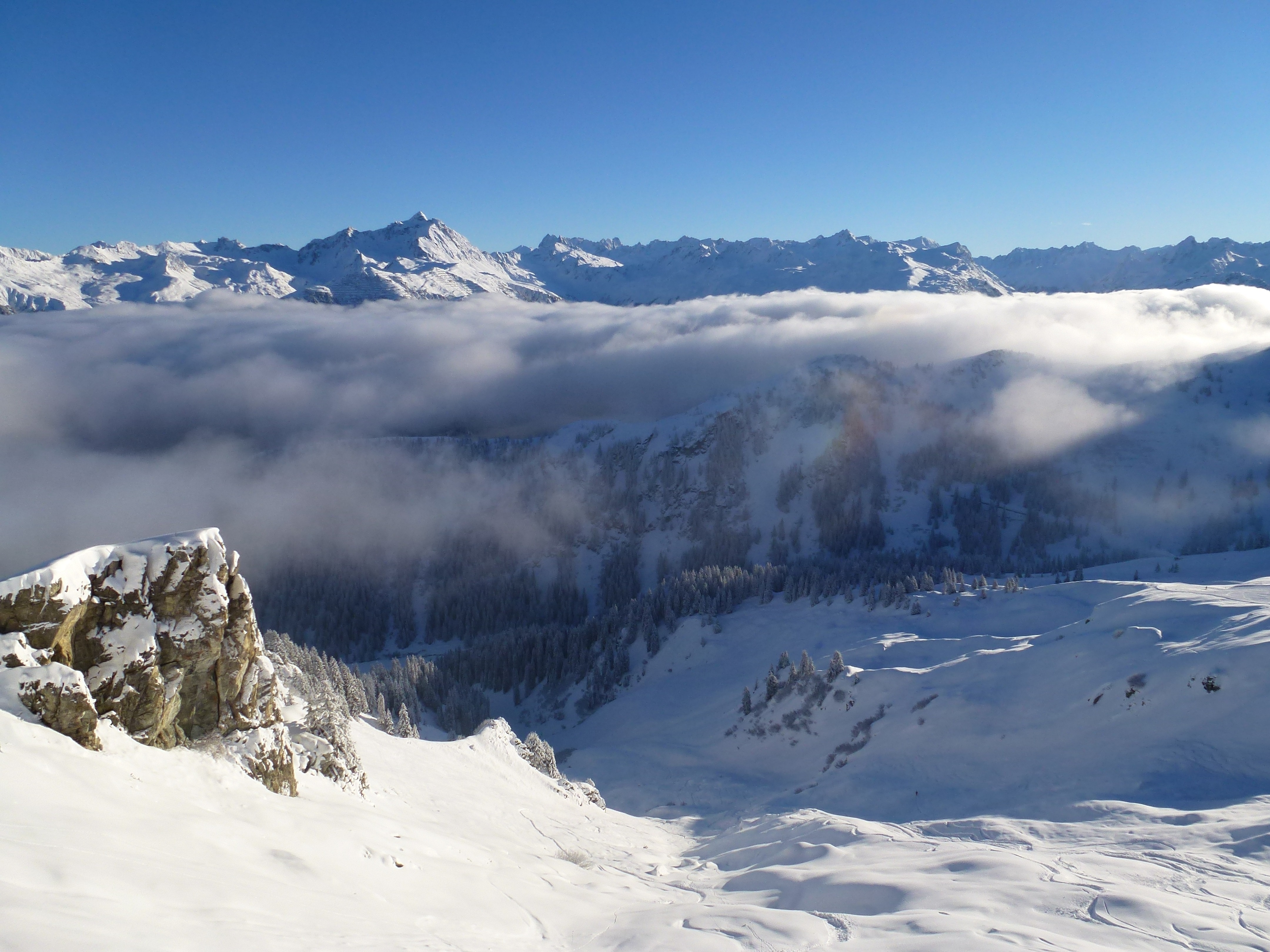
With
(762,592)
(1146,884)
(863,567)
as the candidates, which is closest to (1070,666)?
(1146,884)

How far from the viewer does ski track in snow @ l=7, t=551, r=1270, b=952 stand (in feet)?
58.2

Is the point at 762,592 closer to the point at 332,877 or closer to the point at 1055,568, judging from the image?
the point at 1055,568

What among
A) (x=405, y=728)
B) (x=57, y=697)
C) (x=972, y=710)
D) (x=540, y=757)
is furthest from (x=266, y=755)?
(x=972, y=710)

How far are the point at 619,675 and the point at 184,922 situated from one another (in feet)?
383

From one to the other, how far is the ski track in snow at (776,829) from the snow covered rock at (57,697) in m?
0.78

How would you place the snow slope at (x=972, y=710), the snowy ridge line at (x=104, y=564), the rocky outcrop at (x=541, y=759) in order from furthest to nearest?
1. the rocky outcrop at (x=541, y=759)
2. the snow slope at (x=972, y=710)
3. the snowy ridge line at (x=104, y=564)

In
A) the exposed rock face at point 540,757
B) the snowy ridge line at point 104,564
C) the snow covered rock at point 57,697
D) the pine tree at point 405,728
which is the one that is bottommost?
the exposed rock face at point 540,757

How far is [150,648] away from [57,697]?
4.57 metres

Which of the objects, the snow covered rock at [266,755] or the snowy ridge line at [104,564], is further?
the snow covered rock at [266,755]

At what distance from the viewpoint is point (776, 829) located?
5372 cm

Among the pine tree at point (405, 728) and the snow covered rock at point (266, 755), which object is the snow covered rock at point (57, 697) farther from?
the pine tree at point (405, 728)

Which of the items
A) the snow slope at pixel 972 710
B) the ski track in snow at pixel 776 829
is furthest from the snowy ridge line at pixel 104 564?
the snow slope at pixel 972 710

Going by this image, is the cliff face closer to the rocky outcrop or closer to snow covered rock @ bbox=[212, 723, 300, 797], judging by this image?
snow covered rock @ bbox=[212, 723, 300, 797]

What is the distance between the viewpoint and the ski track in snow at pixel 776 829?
1775cm
